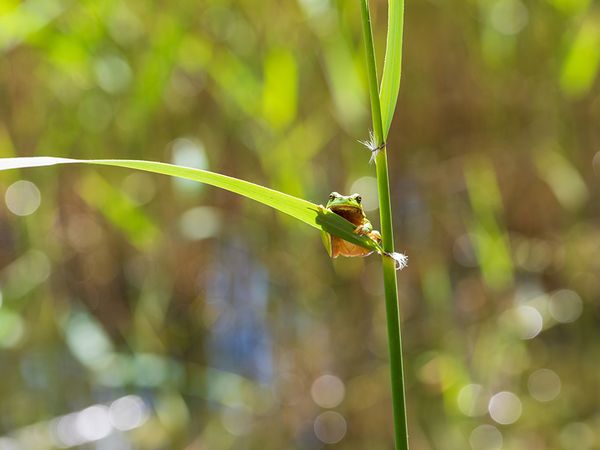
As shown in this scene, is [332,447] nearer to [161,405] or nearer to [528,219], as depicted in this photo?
[161,405]

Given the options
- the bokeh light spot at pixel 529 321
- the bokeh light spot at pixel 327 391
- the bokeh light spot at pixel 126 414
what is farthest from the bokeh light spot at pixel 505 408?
the bokeh light spot at pixel 126 414

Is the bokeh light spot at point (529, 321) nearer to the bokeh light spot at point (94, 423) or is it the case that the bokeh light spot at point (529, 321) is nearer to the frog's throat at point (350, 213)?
the bokeh light spot at point (94, 423)

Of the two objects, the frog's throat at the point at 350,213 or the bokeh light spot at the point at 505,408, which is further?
the bokeh light spot at the point at 505,408

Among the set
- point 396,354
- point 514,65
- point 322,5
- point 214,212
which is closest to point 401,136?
point 514,65

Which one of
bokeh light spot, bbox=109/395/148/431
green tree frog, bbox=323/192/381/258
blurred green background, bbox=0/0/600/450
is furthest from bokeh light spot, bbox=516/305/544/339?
green tree frog, bbox=323/192/381/258

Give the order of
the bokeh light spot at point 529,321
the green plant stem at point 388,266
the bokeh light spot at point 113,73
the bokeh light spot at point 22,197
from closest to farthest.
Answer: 1. the green plant stem at point 388,266
2. the bokeh light spot at point 113,73
3. the bokeh light spot at point 22,197
4. the bokeh light spot at point 529,321

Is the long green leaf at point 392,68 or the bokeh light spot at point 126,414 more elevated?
the bokeh light spot at point 126,414
